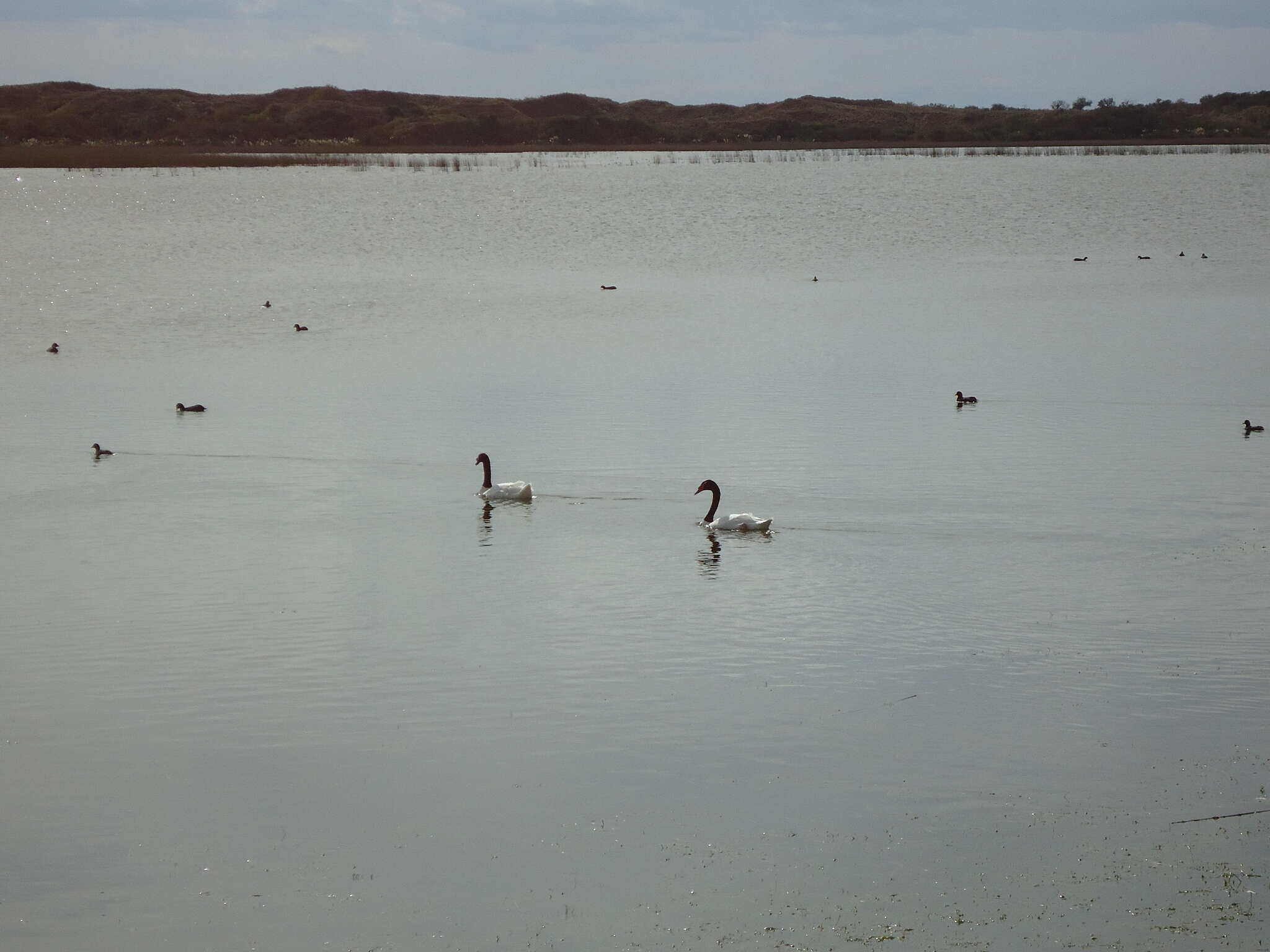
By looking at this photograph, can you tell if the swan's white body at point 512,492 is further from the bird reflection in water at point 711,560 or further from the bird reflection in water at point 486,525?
the bird reflection in water at point 711,560

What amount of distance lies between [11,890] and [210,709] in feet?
9.39

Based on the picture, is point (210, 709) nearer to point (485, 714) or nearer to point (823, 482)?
point (485, 714)

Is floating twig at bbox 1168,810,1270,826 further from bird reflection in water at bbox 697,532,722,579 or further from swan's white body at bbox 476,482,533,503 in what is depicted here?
swan's white body at bbox 476,482,533,503

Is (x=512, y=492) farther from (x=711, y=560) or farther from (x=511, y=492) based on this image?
(x=711, y=560)

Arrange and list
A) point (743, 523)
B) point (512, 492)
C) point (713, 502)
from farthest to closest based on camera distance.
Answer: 1. point (512, 492)
2. point (713, 502)
3. point (743, 523)

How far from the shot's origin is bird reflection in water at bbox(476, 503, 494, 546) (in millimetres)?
16475

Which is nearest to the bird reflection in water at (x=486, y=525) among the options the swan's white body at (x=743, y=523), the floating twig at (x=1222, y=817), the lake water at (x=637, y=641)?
the lake water at (x=637, y=641)

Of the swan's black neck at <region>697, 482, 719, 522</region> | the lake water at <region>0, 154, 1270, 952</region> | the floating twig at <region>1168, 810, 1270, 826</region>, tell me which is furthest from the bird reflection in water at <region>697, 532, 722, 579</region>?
the floating twig at <region>1168, 810, 1270, 826</region>

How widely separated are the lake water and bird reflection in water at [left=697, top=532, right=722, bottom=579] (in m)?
0.15

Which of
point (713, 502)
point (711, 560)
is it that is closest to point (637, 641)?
point (711, 560)

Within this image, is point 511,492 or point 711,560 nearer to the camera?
point 711,560

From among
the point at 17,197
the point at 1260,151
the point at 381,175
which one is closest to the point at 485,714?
the point at 17,197

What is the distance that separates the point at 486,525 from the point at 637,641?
4.93 metres

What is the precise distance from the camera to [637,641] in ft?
41.5
